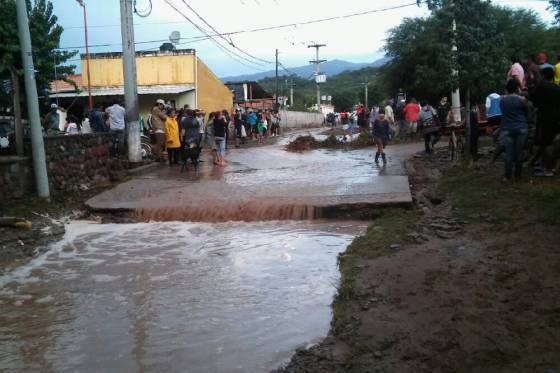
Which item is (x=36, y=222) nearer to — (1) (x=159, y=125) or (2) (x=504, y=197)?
(1) (x=159, y=125)

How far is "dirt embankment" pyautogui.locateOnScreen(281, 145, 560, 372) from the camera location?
3748 mm

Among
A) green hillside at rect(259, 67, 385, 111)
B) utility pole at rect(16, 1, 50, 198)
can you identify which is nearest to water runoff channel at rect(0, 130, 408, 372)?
utility pole at rect(16, 1, 50, 198)

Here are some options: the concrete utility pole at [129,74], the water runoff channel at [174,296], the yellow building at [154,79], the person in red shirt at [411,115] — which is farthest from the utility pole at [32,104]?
the yellow building at [154,79]

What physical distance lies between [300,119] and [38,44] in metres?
46.3

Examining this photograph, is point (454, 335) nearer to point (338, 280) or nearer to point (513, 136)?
point (338, 280)

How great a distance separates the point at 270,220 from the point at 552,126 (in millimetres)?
4797

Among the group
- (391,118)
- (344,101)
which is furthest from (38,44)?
(344,101)

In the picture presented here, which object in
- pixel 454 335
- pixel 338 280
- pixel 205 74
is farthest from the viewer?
pixel 205 74

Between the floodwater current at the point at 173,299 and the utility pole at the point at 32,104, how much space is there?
85.1 inches

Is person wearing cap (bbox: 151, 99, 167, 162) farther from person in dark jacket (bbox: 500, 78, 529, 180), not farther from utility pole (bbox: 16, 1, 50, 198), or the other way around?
person in dark jacket (bbox: 500, 78, 529, 180)

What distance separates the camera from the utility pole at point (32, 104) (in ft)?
31.0

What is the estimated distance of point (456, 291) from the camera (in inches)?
192

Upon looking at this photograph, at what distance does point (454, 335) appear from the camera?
4000 mm

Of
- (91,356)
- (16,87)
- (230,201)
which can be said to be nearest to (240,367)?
(91,356)
